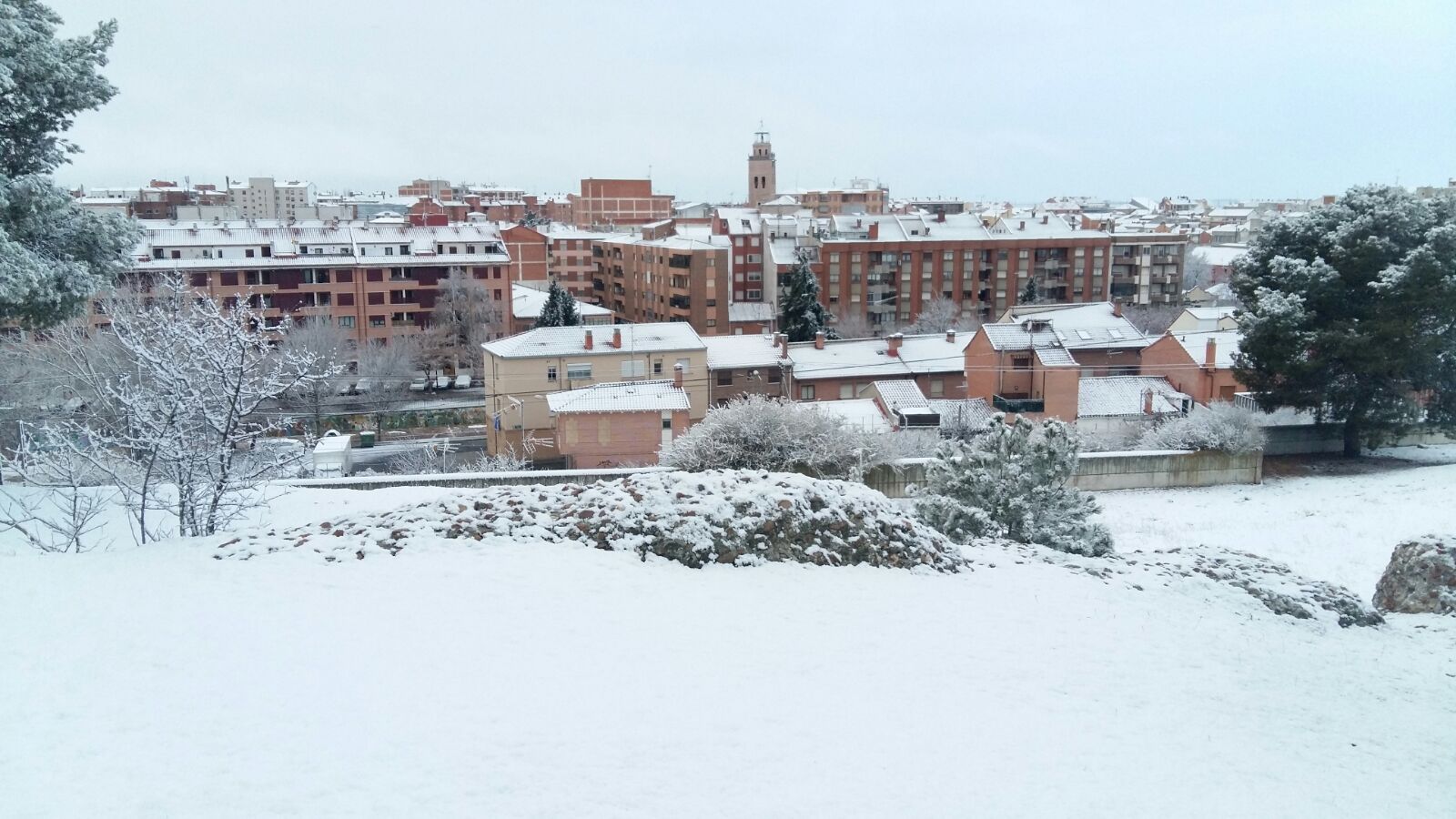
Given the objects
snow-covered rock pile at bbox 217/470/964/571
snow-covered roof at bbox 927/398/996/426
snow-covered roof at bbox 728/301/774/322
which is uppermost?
snow-covered roof at bbox 728/301/774/322

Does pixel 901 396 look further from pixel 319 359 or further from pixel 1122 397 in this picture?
pixel 319 359

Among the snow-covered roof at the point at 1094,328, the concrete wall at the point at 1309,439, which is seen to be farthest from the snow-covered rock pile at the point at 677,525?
the snow-covered roof at the point at 1094,328

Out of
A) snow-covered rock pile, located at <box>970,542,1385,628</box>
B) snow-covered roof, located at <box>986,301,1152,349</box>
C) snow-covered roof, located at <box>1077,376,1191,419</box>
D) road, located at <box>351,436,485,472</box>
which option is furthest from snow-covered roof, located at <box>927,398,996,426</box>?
snow-covered rock pile, located at <box>970,542,1385,628</box>

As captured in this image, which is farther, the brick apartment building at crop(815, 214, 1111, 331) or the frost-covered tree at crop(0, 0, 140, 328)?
the brick apartment building at crop(815, 214, 1111, 331)

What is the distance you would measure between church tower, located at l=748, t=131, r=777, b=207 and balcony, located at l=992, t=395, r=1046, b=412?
82893mm

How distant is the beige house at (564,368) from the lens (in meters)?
36.8

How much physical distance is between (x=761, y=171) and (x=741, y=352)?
249 feet

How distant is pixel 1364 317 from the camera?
25828mm

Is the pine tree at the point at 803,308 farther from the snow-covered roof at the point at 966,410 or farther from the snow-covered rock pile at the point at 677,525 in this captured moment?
the snow-covered rock pile at the point at 677,525

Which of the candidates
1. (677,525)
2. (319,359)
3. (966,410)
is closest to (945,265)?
(966,410)

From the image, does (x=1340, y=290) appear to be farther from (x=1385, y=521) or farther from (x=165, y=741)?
(x=165, y=741)

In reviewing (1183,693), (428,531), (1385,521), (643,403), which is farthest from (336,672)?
(643,403)

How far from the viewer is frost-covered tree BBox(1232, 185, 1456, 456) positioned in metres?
24.5

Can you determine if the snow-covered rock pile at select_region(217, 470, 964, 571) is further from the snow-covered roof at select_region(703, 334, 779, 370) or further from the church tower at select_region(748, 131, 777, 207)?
the church tower at select_region(748, 131, 777, 207)
